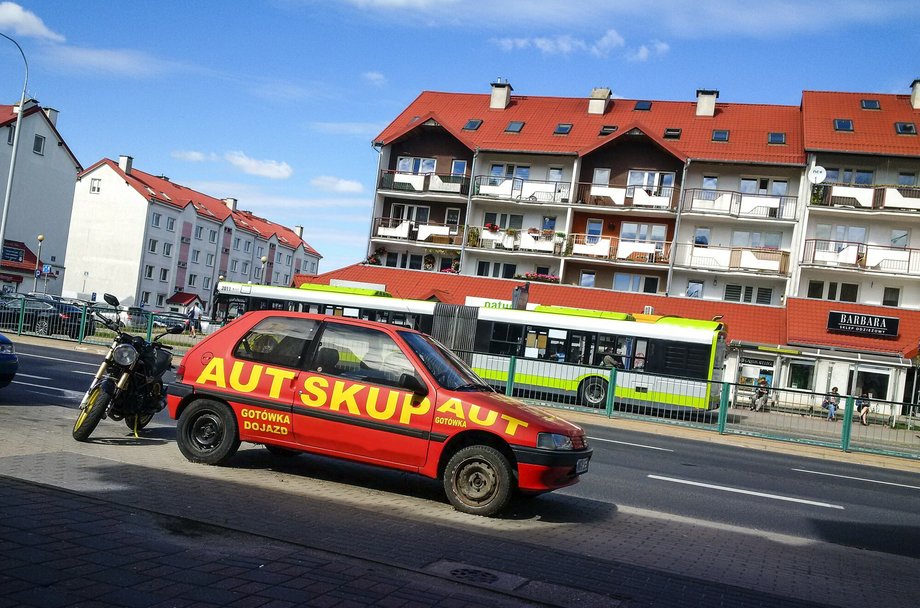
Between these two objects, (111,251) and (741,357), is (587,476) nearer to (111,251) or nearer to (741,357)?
(741,357)

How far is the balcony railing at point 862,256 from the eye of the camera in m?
35.5

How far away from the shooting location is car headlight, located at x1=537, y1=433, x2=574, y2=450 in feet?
23.2

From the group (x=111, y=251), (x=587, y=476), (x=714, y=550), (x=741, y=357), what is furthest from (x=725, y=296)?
(x=111, y=251)

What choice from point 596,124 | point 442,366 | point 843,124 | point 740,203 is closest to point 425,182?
point 596,124

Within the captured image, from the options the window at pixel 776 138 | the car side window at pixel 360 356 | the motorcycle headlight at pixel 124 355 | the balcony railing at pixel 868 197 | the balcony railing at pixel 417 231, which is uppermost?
the window at pixel 776 138

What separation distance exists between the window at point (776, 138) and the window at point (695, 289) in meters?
8.19

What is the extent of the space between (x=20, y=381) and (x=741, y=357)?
96.2 ft

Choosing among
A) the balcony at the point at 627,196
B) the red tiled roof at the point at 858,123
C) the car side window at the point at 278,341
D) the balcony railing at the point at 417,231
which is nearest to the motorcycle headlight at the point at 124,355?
the car side window at the point at 278,341

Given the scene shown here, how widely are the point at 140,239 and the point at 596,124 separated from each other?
43646 mm

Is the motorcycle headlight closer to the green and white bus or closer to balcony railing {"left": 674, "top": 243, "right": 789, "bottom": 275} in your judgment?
the green and white bus

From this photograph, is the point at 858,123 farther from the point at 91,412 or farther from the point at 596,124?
the point at 91,412

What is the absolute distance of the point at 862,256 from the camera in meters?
36.0

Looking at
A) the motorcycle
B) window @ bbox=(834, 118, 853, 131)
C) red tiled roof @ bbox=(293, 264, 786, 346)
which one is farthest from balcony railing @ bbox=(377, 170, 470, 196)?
the motorcycle

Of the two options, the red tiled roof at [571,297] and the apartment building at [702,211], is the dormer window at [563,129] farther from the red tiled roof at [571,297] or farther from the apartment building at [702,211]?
the red tiled roof at [571,297]
